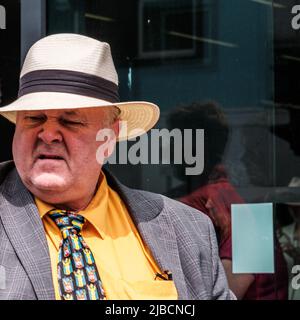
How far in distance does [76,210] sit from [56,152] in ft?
0.63

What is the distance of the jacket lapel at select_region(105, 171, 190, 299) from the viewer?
7.25 feet

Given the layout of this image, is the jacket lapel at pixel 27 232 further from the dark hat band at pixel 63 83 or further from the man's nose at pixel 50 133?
the dark hat band at pixel 63 83

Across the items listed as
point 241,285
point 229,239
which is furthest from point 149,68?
point 241,285

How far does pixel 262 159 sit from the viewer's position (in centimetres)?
238

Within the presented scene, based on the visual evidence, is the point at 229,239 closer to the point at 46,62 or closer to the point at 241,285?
the point at 241,285

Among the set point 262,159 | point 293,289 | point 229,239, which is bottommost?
point 293,289

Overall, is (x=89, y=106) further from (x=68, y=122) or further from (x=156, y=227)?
(x=156, y=227)

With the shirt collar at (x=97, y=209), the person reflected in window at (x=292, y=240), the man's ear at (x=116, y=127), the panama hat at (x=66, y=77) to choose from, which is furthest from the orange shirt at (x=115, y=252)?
the person reflected in window at (x=292, y=240)

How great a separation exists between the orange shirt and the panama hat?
271mm

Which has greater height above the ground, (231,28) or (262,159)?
(231,28)

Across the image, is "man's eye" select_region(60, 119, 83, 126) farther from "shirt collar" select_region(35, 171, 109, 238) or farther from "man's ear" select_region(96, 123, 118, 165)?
"shirt collar" select_region(35, 171, 109, 238)
